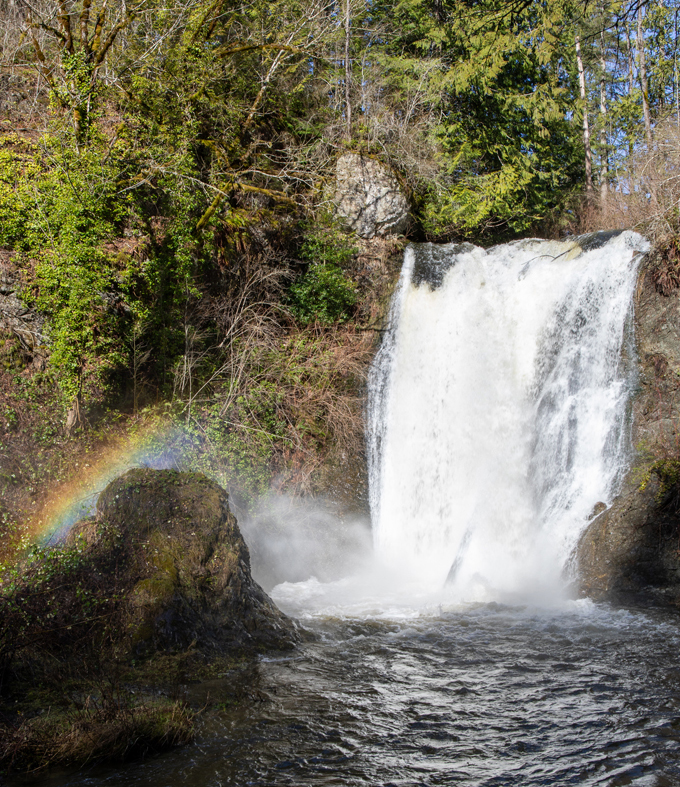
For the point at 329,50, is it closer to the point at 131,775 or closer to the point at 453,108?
the point at 453,108

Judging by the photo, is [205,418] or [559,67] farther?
[559,67]

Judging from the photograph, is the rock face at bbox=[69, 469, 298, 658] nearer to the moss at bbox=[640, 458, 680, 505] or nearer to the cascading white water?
the cascading white water

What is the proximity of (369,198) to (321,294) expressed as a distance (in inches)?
111

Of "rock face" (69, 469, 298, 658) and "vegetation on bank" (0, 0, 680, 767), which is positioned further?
"vegetation on bank" (0, 0, 680, 767)

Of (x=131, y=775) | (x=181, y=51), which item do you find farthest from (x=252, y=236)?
(x=131, y=775)

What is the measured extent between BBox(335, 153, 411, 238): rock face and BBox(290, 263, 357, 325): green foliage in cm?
157

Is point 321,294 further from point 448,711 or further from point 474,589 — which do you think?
point 448,711

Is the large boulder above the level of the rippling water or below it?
above

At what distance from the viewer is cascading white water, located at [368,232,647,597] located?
1082 centimetres

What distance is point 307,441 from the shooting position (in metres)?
12.9

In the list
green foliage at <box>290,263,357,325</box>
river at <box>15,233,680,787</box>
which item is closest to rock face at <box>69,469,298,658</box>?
river at <box>15,233,680,787</box>

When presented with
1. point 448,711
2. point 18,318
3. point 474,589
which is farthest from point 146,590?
point 18,318

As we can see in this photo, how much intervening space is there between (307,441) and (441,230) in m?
6.77

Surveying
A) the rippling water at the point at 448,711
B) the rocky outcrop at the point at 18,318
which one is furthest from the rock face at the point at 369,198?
the rippling water at the point at 448,711
